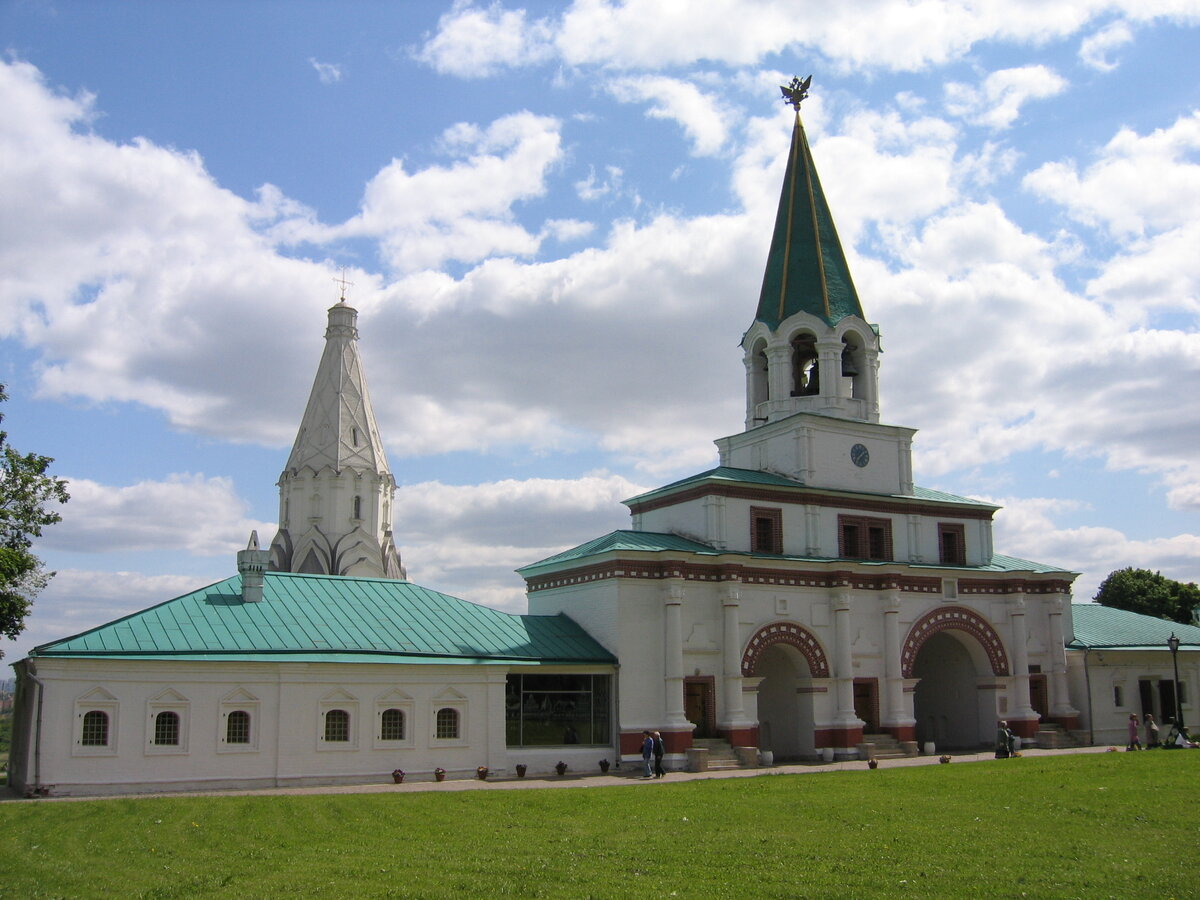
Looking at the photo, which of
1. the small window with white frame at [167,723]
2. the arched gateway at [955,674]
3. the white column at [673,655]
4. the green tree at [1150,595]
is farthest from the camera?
the green tree at [1150,595]

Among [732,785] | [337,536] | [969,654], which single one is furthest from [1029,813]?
[337,536]

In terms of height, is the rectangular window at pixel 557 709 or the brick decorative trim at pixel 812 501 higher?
the brick decorative trim at pixel 812 501

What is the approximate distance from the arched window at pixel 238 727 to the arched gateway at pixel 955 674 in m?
20.0

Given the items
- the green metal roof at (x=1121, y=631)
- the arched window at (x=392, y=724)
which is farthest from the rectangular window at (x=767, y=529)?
the green metal roof at (x=1121, y=631)

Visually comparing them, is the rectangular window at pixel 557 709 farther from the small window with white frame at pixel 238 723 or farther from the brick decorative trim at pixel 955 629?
the brick decorative trim at pixel 955 629

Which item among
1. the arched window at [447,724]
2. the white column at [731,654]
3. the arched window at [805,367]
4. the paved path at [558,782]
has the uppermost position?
the arched window at [805,367]

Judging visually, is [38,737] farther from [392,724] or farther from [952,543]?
[952,543]

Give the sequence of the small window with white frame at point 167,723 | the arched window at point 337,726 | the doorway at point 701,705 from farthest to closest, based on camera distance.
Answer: the doorway at point 701,705 → the arched window at point 337,726 → the small window with white frame at point 167,723

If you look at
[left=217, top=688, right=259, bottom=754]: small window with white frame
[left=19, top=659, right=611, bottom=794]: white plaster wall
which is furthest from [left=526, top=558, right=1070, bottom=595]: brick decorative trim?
[left=217, top=688, right=259, bottom=754]: small window with white frame

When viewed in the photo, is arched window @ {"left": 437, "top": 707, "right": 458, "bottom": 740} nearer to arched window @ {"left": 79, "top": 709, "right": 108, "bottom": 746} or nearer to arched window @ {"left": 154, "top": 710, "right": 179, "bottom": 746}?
arched window @ {"left": 154, "top": 710, "right": 179, "bottom": 746}

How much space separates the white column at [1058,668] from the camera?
120ft

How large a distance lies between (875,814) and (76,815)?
44.1 ft

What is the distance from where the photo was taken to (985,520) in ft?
124

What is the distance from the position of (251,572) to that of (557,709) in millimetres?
8897
